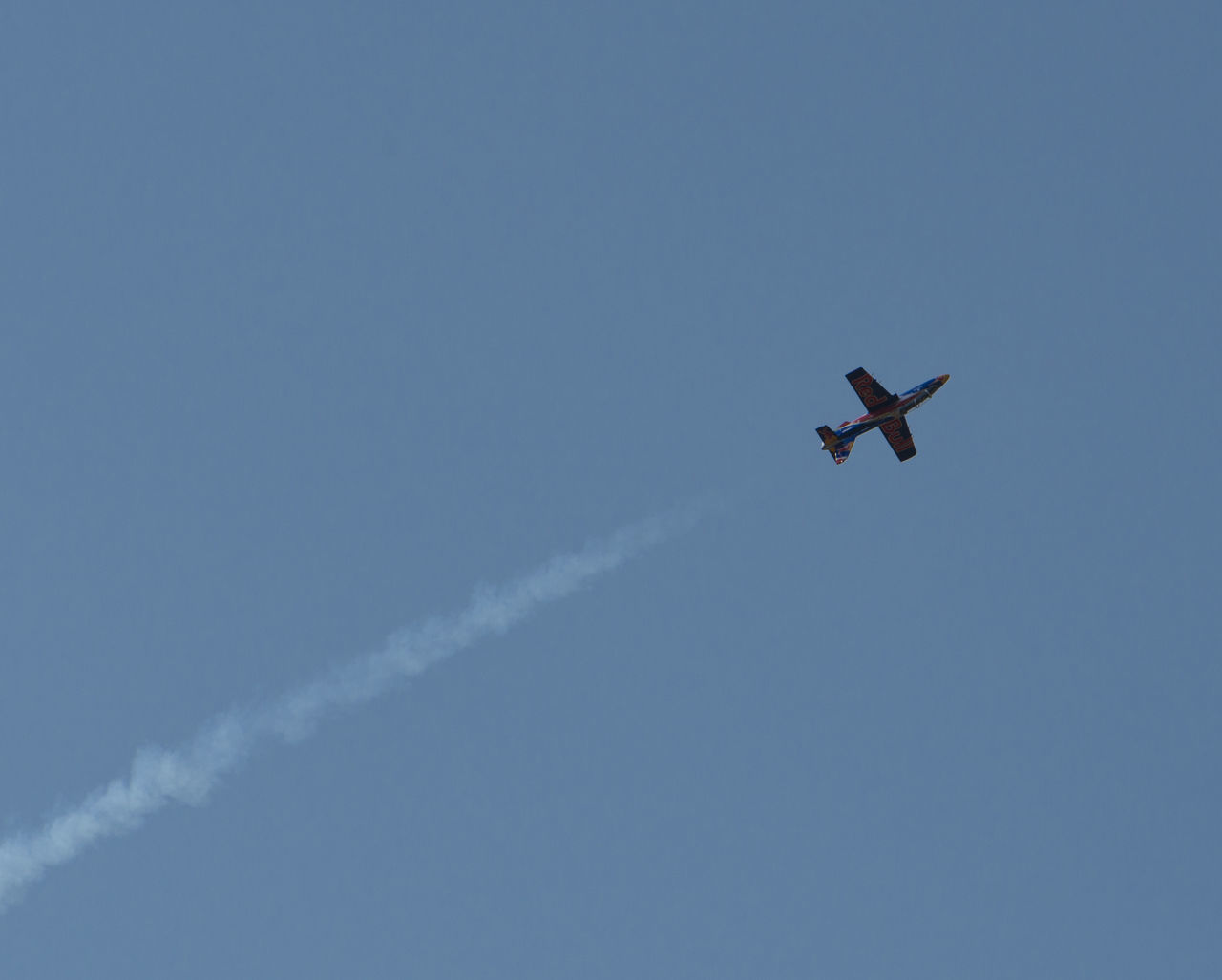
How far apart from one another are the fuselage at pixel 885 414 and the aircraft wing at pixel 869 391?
16.7 inches

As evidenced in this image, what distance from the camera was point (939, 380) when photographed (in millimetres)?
160000

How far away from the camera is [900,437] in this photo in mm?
160375

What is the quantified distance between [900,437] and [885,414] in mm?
2970

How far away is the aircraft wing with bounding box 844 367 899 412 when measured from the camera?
6230 inches

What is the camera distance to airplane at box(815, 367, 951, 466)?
158 meters

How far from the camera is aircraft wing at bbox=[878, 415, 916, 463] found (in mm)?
159625

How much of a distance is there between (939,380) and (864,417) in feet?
24.6

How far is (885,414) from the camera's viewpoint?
158750 millimetres

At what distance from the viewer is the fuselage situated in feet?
520

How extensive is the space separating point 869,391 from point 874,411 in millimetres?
1813

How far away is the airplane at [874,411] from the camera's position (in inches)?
6235

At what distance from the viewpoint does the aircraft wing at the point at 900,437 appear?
160 m

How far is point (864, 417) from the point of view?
159 m

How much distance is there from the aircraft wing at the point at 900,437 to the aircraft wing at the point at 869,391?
1870 mm
